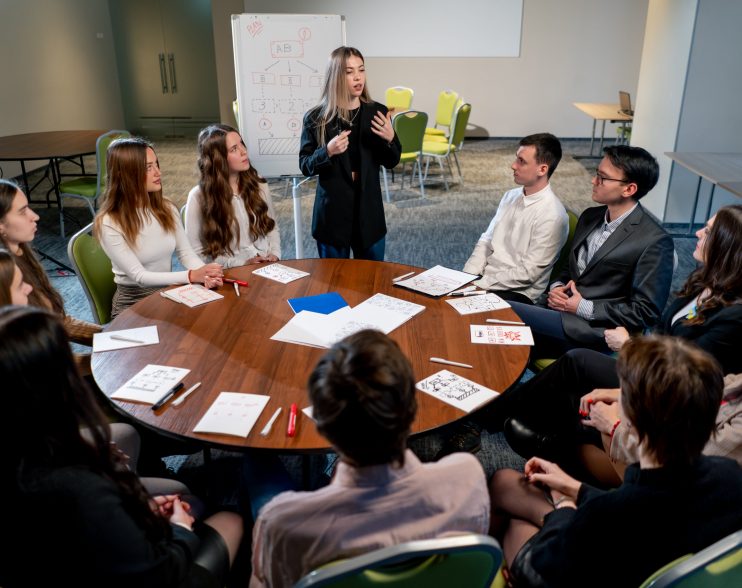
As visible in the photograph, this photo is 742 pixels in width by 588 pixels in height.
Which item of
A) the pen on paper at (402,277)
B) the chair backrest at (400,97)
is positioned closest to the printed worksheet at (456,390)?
the pen on paper at (402,277)

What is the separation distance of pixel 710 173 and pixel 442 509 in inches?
159

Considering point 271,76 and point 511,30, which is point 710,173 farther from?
point 511,30

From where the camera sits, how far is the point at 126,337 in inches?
82.4

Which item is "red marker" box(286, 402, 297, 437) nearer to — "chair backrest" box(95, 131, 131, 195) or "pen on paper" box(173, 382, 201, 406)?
"pen on paper" box(173, 382, 201, 406)

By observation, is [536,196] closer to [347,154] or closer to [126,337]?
[347,154]

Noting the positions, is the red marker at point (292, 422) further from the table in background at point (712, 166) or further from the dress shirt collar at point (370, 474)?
the table in background at point (712, 166)

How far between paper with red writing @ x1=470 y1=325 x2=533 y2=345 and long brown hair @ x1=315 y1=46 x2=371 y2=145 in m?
1.49

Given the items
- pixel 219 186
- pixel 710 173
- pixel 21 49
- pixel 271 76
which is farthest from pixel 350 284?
pixel 21 49

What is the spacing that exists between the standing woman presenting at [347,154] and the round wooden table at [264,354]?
0.73m

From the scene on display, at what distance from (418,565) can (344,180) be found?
241 centimetres

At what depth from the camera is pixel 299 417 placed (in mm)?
1672

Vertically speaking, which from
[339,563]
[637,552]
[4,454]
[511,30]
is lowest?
[637,552]

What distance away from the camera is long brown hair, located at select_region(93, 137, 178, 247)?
2.62m

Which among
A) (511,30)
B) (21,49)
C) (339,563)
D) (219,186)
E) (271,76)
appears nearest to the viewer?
(339,563)
